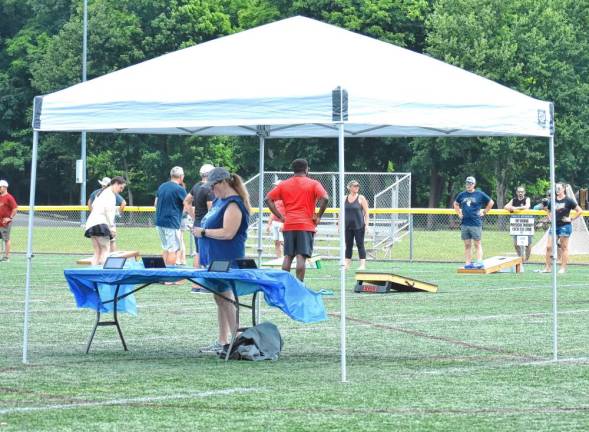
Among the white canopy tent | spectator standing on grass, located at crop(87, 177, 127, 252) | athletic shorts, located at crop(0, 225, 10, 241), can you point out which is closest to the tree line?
spectator standing on grass, located at crop(87, 177, 127, 252)

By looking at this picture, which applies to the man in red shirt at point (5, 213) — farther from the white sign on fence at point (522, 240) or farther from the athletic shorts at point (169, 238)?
the white sign on fence at point (522, 240)

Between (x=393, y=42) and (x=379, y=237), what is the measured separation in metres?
35.9

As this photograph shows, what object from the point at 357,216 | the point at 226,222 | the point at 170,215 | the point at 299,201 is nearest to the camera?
the point at 226,222

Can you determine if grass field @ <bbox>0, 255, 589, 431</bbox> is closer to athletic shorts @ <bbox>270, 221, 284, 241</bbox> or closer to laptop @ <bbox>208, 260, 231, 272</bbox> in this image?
laptop @ <bbox>208, 260, 231, 272</bbox>

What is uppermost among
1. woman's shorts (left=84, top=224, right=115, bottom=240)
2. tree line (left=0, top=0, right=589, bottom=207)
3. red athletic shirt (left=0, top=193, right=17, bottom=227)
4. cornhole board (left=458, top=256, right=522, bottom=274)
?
tree line (left=0, top=0, right=589, bottom=207)

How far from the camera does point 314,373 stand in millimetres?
11211

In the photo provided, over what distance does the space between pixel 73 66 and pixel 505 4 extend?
73.8 ft

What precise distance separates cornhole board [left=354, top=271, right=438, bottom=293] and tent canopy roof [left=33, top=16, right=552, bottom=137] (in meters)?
8.99

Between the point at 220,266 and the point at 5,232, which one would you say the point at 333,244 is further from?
the point at 220,266

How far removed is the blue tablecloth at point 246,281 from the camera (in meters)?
11.5

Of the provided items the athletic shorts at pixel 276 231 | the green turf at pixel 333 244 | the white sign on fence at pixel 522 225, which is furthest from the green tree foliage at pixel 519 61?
the athletic shorts at pixel 276 231

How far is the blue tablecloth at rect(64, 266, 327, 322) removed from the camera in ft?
37.6

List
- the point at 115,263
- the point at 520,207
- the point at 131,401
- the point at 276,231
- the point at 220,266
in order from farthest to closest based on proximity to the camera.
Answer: the point at 520,207
the point at 276,231
the point at 115,263
the point at 220,266
the point at 131,401

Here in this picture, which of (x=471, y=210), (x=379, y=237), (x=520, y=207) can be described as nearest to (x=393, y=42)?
(x=379, y=237)
